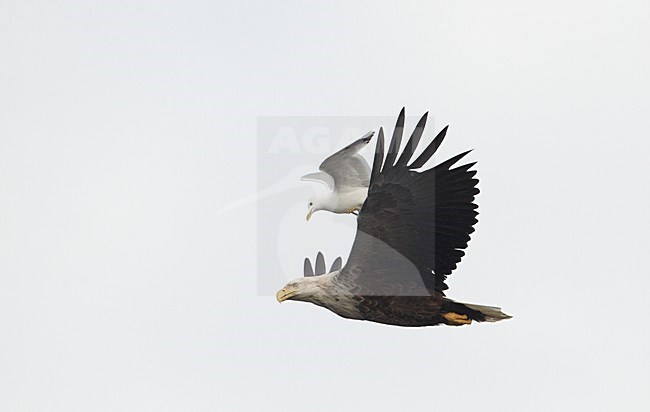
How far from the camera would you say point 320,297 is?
14625 millimetres

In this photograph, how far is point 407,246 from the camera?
13859 millimetres

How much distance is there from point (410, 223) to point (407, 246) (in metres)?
0.31

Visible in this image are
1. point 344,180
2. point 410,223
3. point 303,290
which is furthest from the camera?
point 344,180

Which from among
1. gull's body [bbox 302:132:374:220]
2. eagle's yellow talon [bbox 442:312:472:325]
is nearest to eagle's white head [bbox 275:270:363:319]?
eagle's yellow talon [bbox 442:312:472:325]

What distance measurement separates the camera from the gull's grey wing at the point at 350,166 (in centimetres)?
1828

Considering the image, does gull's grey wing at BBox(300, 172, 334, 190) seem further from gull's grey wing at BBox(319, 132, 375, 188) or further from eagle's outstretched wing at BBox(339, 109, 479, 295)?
A: eagle's outstretched wing at BBox(339, 109, 479, 295)

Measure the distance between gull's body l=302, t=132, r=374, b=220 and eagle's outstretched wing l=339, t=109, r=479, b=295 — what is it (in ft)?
13.2

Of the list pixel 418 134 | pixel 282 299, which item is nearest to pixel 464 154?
pixel 418 134

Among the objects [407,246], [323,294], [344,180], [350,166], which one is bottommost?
[323,294]

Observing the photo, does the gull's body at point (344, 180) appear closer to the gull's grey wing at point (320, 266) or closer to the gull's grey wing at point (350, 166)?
the gull's grey wing at point (350, 166)

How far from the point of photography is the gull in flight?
13.5 meters

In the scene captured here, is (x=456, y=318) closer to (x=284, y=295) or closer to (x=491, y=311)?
(x=491, y=311)

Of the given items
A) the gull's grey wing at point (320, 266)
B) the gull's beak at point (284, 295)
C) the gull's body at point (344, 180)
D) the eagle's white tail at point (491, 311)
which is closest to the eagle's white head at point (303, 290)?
the gull's beak at point (284, 295)

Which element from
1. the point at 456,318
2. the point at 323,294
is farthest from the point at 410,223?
the point at 323,294
